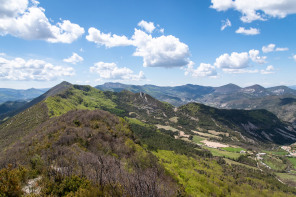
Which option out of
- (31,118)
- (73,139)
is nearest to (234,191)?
(73,139)

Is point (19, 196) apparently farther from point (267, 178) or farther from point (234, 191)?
point (267, 178)

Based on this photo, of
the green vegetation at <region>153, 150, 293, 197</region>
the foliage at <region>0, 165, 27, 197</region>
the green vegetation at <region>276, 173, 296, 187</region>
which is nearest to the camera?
the foliage at <region>0, 165, 27, 197</region>

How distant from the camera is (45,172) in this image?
94.5 feet

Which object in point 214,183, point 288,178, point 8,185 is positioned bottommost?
point 288,178

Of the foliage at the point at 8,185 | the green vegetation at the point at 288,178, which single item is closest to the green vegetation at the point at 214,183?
the green vegetation at the point at 288,178

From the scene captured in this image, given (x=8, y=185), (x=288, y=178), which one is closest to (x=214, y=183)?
(x=8, y=185)

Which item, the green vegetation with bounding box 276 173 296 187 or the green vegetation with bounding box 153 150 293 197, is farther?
the green vegetation with bounding box 276 173 296 187

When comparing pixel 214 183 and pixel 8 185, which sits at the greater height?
pixel 8 185

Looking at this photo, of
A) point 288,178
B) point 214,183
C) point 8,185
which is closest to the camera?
point 8,185

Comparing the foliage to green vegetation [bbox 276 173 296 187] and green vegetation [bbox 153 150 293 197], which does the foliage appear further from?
green vegetation [bbox 276 173 296 187]

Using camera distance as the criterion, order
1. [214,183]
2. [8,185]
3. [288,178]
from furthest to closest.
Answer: [288,178]
[214,183]
[8,185]

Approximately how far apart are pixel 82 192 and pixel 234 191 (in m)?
125

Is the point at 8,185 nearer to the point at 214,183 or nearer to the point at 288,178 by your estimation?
the point at 214,183

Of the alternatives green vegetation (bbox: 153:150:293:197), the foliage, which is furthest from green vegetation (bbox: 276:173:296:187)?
the foliage
